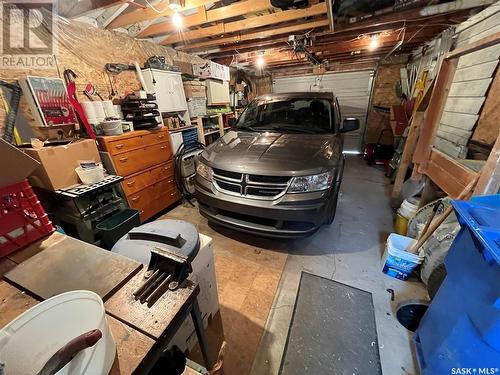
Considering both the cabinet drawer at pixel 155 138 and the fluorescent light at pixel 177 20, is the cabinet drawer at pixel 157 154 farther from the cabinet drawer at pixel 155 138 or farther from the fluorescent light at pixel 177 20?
the fluorescent light at pixel 177 20

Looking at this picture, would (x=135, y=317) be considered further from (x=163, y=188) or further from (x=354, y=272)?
(x=163, y=188)

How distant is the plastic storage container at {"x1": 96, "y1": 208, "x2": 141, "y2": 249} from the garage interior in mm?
21

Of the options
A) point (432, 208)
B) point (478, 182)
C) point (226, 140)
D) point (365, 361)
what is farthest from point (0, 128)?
point (432, 208)

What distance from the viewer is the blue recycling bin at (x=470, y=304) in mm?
733

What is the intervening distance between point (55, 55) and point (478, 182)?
3.94 m

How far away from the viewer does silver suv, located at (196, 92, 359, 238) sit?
70.7 inches

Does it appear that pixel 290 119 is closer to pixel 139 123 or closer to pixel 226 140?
pixel 226 140

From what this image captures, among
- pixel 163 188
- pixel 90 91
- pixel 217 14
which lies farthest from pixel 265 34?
pixel 163 188

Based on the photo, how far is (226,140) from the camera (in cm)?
251

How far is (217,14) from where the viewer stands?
2459mm

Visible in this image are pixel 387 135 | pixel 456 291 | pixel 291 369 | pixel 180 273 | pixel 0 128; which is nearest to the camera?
pixel 180 273

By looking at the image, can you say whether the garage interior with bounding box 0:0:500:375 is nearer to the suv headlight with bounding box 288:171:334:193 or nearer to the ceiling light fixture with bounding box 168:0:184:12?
the suv headlight with bounding box 288:171:334:193

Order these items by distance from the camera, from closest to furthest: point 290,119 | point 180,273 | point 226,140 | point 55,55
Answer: point 180,273 < point 55,55 < point 226,140 < point 290,119

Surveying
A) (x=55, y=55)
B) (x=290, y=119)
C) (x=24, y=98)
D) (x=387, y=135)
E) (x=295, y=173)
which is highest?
(x=55, y=55)
